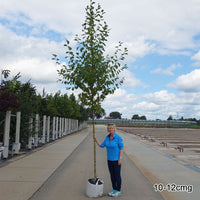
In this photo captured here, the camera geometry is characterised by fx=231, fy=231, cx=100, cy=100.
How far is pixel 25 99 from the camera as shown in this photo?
13438 millimetres

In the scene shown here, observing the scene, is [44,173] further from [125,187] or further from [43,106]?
[43,106]

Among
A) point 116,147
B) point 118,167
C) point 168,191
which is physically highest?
point 116,147

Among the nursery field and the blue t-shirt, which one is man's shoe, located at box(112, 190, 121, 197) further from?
the nursery field

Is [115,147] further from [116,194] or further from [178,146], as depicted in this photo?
[178,146]

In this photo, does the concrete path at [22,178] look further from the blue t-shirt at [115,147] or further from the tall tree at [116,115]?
the tall tree at [116,115]

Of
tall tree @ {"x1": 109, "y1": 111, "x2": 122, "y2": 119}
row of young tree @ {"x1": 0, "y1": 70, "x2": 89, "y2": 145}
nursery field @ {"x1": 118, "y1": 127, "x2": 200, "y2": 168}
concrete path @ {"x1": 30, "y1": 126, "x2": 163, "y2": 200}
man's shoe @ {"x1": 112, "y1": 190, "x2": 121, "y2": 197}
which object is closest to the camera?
man's shoe @ {"x1": 112, "y1": 190, "x2": 121, "y2": 197}

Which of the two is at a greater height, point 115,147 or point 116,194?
point 115,147

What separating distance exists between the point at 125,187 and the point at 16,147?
706 centimetres

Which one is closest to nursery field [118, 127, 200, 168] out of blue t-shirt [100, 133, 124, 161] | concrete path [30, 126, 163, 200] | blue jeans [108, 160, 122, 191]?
concrete path [30, 126, 163, 200]

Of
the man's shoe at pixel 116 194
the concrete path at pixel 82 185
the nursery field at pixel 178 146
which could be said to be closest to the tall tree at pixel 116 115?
the nursery field at pixel 178 146

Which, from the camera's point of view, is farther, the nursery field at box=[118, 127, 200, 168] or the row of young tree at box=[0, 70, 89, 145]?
the nursery field at box=[118, 127, 200, 168]

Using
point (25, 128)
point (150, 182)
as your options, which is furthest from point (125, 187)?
point (25, 128)

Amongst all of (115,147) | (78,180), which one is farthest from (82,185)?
(115,147)

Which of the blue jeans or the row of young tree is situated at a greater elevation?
the row of young tree
